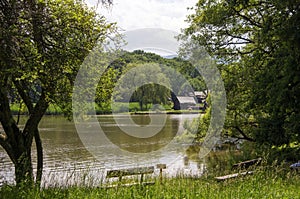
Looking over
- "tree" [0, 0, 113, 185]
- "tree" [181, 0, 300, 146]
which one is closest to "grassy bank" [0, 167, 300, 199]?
"tree" [0, 0, 113, 185]

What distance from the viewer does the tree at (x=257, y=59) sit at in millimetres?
10203

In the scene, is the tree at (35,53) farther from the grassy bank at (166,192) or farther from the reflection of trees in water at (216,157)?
the reflection of trees in water at (216,157)

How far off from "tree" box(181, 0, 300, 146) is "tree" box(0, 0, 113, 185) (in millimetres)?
5163

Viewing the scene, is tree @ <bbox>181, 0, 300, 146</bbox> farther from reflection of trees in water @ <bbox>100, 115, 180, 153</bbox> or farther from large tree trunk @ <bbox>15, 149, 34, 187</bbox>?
reflection of trees in water @ <bbox>100, 115, 180, 153</bbox>

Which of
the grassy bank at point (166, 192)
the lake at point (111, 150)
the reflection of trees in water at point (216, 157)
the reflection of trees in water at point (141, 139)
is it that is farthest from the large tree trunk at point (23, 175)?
the reflection of trees in water at point (141, 139)

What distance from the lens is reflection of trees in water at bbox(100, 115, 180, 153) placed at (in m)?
24.4

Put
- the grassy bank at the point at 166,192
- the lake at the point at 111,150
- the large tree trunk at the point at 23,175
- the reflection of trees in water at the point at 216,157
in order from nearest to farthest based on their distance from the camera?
1. the grassy bank at the point at 166,192
2. the large tree trunk at the point at 23,175
3. the lake at the point at 111,150
4. the reflection of trees in water at the point at 216,157

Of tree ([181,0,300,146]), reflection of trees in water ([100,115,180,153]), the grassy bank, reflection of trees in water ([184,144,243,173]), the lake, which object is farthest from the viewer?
reflection of trees in water ([100,115,180,153])

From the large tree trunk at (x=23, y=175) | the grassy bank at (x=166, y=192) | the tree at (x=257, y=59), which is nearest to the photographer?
the grassy bank at (x=166, y=192)

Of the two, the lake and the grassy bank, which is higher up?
the grassy bank

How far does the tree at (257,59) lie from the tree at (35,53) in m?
5.16

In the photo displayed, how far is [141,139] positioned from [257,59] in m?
16.9

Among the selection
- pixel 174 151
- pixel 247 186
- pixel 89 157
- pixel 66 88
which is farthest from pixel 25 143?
pixel 174 151

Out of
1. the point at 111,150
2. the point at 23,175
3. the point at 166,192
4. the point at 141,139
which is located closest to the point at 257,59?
the point at 166,192
